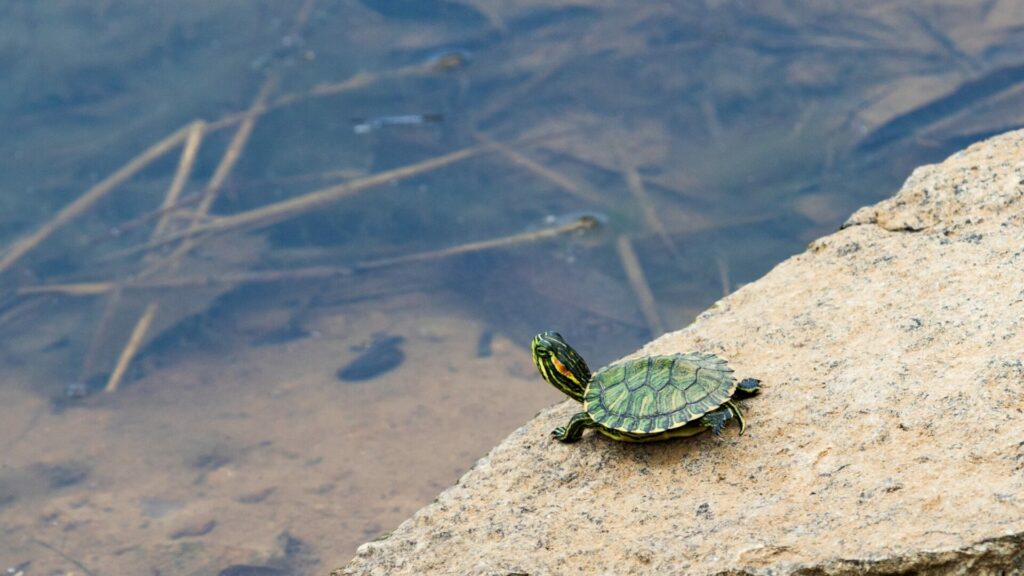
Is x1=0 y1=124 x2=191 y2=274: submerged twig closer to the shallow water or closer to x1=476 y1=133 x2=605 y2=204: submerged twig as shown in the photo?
the shallow water

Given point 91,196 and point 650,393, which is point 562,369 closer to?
point 650,393

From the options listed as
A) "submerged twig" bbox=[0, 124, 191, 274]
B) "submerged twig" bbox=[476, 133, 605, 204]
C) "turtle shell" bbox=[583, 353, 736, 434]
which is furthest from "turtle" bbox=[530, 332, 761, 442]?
"submerged twig" bbox=[0, 124, 191, 274]

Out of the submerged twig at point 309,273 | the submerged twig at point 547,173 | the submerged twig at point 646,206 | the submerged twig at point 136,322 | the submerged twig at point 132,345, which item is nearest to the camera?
the submerged twig at point 132,345

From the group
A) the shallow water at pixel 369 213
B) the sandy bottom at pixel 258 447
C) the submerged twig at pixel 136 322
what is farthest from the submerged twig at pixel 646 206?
the submerged twig at pixel 136 322

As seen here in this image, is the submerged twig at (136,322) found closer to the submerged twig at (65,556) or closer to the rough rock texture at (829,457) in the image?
the submerged twig at (65,556)

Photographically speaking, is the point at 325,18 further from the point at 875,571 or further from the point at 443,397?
the point at 875,571
